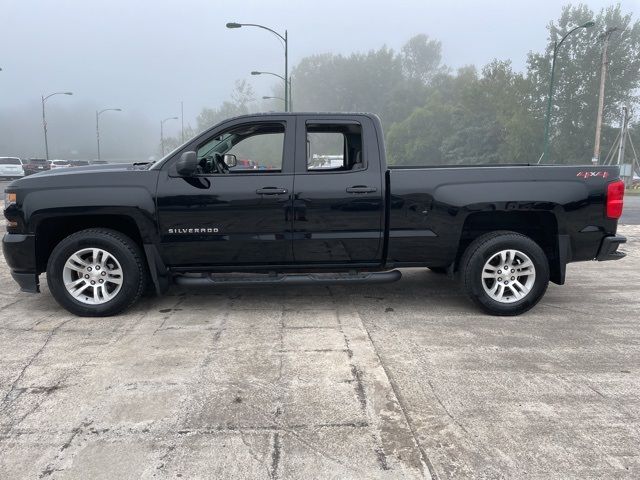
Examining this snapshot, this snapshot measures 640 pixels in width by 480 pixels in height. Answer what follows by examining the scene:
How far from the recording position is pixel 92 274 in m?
4.96

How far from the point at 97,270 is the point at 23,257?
0.71 metres

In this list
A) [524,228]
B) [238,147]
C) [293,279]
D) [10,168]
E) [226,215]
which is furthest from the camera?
[10,168]

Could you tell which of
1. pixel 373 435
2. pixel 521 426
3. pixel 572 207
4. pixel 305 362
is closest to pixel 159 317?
pixel 305 362

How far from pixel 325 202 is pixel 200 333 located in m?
1.64

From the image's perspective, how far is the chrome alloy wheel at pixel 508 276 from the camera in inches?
199

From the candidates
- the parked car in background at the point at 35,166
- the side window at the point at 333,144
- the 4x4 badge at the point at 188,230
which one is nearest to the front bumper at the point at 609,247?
the side window at the point at 333,144

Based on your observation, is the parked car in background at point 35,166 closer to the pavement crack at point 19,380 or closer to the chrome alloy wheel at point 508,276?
the pavement crack at point 19,380

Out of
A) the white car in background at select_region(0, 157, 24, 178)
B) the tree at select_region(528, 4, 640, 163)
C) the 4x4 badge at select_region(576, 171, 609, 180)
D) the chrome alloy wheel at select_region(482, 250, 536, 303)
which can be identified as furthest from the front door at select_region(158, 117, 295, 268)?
the tree at select_region(528, 4, 640, 163)

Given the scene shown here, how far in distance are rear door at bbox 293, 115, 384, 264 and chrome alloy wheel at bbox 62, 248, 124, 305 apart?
175 cm

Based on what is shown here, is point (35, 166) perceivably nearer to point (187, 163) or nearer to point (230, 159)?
point (230, 159)

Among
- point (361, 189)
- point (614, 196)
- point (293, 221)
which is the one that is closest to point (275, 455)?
point (293, 221)

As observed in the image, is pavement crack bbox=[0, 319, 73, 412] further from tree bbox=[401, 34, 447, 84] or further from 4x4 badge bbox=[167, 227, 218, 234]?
tree bbox=[401, 34, 447, 84]

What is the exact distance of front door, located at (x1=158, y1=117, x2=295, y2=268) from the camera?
488cm

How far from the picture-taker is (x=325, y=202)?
4930 mm
